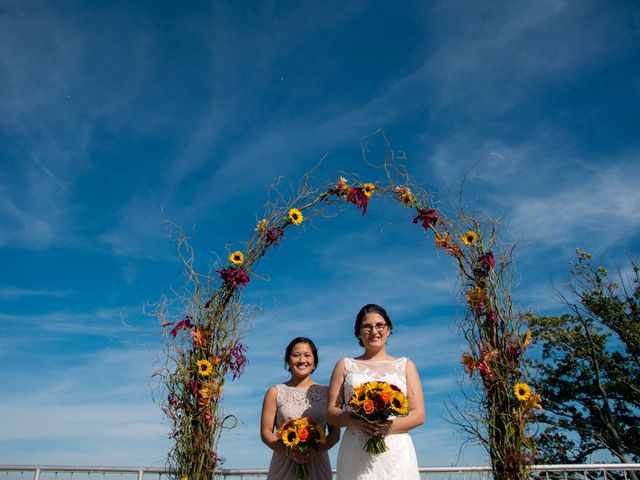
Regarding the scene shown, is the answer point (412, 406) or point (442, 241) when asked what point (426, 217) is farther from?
point (412, 406)

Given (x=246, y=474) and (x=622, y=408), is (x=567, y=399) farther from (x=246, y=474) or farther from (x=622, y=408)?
(x=246, y=474)

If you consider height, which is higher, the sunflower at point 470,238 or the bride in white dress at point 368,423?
the sunflower at point 470,238

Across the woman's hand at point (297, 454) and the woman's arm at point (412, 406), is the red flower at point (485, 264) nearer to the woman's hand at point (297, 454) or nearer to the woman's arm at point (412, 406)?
the woman's arm at point (412, 406)

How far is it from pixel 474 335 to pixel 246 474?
258cm

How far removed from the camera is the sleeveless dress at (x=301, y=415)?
13.3 ft

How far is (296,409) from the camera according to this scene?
409 cm

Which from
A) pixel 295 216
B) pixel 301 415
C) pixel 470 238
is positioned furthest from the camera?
pixel 295 216

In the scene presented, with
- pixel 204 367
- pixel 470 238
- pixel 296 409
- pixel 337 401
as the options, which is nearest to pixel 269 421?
pixel 296 409

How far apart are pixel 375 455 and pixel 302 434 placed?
545mm

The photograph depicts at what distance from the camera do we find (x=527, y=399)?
13.9 ft

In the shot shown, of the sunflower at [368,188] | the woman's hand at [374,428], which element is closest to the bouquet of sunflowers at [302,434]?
the woman's hand at [374,428]

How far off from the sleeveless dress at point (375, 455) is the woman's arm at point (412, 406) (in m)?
0.04

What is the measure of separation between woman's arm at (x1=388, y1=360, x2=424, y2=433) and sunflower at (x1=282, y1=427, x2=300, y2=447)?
688 mm

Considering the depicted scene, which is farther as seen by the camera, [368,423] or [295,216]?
[295,216]
